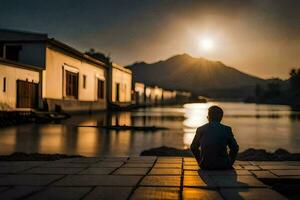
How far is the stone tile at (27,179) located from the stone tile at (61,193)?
363 millimetres

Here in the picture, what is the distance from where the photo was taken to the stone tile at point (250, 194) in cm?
405

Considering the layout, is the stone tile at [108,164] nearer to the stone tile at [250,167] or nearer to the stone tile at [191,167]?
the stone tile at [191,167]

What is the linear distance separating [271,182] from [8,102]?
20.3 m

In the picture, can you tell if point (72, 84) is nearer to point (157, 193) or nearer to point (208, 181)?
point (208, 181)

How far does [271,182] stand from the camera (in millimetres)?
5078

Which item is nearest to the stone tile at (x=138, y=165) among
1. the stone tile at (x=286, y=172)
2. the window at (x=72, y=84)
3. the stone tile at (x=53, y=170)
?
the stone tile at (x=53, y=170)

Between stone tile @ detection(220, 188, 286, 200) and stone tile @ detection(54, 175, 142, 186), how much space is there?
44.7 inches

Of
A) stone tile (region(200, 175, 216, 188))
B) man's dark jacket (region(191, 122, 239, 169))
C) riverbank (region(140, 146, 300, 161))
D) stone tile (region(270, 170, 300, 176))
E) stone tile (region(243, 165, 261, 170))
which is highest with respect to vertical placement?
man's dark jacket (region(191, 122, 239, 169))

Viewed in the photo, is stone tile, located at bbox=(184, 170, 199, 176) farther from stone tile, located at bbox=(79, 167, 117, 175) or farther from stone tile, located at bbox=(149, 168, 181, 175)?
stone tile, located at bbox=(79, 167, 117, 175)

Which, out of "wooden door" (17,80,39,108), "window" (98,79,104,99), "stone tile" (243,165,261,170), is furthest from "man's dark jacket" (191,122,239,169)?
"window" (98,79,104,99)

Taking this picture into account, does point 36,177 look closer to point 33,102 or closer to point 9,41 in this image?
point 33,102

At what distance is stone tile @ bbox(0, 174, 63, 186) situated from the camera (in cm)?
474

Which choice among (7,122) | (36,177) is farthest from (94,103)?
(36,177)

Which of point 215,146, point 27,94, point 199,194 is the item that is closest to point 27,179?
point 199,194
